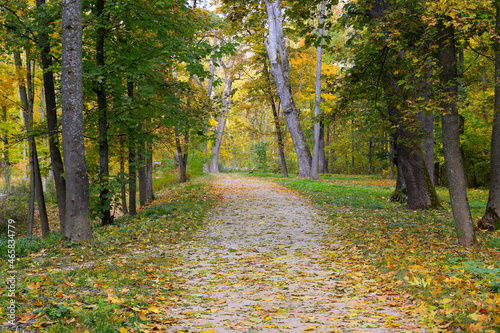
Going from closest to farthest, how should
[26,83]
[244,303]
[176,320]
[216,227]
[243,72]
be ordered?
[176,320]
[244,303]
[216,227]
[26,83]
[243,72]

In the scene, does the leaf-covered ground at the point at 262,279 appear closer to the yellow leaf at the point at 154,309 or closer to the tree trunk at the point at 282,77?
the yellow leaf at the point at 154,309

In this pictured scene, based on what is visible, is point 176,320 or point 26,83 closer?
point 176,320

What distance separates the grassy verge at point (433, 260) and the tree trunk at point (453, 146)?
0.48 m

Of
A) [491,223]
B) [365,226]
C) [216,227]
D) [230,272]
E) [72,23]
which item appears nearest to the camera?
[230,272]

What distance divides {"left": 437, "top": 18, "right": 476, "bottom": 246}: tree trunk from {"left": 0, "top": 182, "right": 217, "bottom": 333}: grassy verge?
5.00 metres

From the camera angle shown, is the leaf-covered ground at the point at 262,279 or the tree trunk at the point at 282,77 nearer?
the leaf-covered ground at the point at 262,279

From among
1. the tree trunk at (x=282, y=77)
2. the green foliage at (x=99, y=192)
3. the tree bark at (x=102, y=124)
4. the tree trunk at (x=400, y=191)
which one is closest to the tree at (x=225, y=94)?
the tree trunk at (x=282, y=77)

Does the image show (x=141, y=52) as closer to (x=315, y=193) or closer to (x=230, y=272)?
(x=230, y=272)

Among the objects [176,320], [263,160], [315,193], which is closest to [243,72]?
[263,160]

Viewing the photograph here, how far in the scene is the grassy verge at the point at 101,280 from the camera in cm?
339

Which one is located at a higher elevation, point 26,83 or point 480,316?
point 26,83

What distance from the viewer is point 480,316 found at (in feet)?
10.9

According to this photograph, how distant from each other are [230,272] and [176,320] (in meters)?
1.92

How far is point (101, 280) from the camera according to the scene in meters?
4.59
